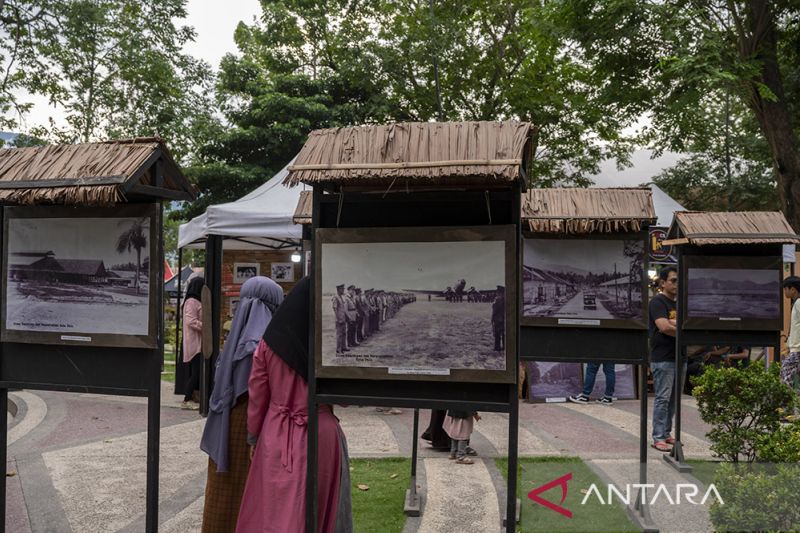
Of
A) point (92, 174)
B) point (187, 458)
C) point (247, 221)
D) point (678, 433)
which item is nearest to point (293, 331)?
point (92, 174)

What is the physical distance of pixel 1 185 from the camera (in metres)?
3.90

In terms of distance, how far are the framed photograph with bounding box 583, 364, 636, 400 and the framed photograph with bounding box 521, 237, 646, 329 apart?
6.15m

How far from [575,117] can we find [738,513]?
1870cm

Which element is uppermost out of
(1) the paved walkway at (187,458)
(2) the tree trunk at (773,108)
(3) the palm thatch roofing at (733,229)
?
(2) the tree trunk at (773,108)

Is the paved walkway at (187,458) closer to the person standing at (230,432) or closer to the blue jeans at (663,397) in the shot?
the blue jeans at (663,397)

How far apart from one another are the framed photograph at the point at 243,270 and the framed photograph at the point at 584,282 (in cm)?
856

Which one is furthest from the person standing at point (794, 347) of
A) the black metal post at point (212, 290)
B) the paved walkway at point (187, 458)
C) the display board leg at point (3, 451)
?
the display board leg at point (3, 451)

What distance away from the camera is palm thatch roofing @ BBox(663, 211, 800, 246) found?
6785 mm

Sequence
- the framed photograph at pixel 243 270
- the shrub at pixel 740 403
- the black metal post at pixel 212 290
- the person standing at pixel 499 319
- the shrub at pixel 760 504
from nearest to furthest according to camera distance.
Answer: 1. the person standing at pixel 499 319
2. the shrub at pixel 760 504
3. the shrub at pixel 740 403
4. the black metal post at pixel 212 290
5. the framed photograph at pixel 243 270

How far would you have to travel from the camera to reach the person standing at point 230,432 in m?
4.20

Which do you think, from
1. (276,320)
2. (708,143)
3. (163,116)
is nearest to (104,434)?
(276,320)

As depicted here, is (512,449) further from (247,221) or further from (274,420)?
(247,221)

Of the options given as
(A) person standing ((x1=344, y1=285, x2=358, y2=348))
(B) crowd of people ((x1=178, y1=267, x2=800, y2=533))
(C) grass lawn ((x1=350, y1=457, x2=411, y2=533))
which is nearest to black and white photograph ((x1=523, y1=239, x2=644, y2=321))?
(C) grass lawn ((x1=350, y1=457, x2=411, y2=533))
